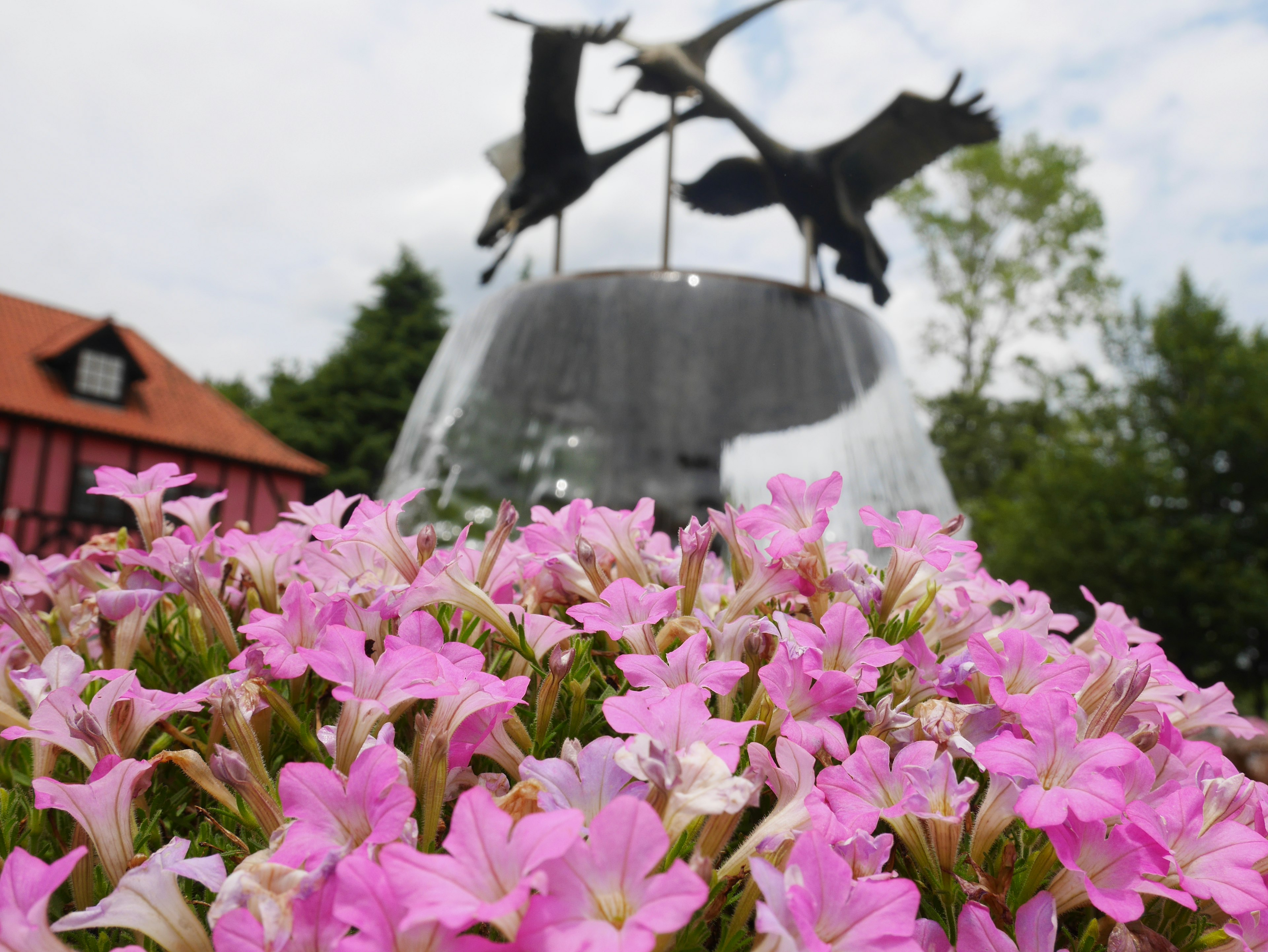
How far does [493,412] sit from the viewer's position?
561cm

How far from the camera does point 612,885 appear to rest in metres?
0.69

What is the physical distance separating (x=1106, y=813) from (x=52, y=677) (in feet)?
3.92

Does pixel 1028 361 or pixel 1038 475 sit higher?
pixel 1028 361

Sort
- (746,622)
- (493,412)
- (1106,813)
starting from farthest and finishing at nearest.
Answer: (493,412)
(746,622)
(1106,813)

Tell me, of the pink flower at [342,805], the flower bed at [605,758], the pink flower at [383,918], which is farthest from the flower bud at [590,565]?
the pink flower at [383,918]

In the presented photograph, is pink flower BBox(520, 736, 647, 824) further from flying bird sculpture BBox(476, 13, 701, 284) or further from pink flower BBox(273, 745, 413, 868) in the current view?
flying bird sculpture BBox(476, 13, 701, 284)

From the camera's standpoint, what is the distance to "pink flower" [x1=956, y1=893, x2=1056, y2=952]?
32.9 inches

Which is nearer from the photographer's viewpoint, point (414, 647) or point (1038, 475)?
point (414, 647)

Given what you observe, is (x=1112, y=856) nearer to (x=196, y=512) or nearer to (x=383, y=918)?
(x=383, y=918)

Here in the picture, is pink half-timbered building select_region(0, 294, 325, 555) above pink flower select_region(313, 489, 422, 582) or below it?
above

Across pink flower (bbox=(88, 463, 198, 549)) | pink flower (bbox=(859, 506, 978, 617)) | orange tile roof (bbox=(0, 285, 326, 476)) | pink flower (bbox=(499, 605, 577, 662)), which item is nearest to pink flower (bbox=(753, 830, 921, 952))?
pink flower (bbox=(499, 605, 577, 662))

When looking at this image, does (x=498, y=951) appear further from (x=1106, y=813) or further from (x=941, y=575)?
(x=941, y=575)

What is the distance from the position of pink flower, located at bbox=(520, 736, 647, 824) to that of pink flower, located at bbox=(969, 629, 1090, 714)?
0.46 m

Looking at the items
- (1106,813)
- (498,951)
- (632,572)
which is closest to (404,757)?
(498,951)
